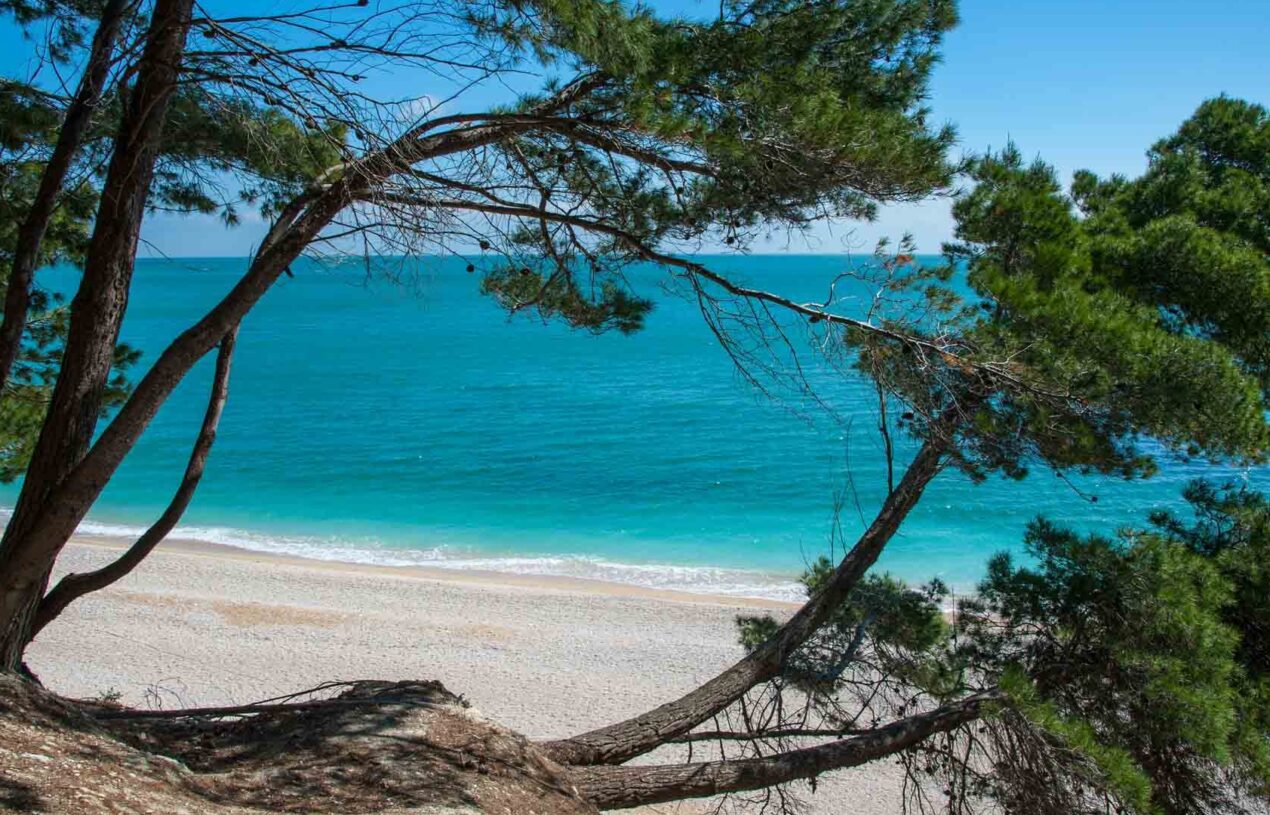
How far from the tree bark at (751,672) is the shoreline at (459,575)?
29.5 feet

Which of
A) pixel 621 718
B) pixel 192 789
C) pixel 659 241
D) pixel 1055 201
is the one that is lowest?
pixel 621 718

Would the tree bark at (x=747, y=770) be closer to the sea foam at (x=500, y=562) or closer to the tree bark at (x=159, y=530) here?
the tree bark at (x=159, y=530)

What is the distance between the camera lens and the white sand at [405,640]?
388 inches

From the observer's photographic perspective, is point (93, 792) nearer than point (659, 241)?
Yes

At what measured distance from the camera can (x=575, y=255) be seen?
17.1ft

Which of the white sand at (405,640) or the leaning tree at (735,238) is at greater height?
the leaning tree at (735,238)

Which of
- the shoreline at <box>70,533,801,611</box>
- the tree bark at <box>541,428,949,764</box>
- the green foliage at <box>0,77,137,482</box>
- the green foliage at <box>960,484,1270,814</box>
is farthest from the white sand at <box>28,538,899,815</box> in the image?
the green foliage at <box>960,484,1270,814</box>

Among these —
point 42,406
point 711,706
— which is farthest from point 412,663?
point 711,706

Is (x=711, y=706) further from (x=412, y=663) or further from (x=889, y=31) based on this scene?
(x=412, y=663)

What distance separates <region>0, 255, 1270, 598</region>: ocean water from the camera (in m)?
17.0

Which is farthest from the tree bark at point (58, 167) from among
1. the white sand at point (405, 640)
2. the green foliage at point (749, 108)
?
the white sand at point (405, 640)

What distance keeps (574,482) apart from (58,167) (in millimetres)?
18071

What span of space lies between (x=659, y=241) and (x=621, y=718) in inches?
250

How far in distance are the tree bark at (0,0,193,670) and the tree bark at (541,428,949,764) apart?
7.88ft
